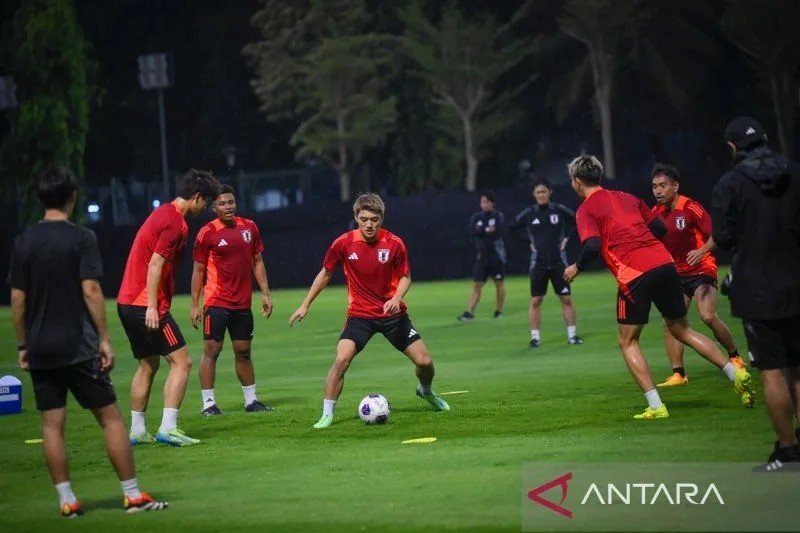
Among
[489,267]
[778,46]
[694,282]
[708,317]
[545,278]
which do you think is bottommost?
[489,267]

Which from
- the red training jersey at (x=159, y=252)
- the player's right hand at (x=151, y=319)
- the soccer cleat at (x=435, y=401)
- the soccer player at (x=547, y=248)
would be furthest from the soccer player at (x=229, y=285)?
the soccer player at (x=547, y=248)

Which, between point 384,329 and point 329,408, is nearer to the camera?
point 329,408

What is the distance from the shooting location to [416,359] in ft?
43.9

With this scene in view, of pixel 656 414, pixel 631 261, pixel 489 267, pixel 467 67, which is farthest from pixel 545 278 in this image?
pixel 467 67

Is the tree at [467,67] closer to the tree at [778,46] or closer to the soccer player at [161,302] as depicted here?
the tree at [778,46]

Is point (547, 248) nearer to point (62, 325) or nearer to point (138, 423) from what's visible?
point (138, 423)

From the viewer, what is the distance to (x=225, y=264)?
15.1m

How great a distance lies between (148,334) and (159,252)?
699mm

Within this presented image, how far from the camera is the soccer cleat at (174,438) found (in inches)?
486

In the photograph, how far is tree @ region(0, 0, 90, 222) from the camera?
157 ft

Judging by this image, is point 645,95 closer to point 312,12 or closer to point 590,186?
point 312,12

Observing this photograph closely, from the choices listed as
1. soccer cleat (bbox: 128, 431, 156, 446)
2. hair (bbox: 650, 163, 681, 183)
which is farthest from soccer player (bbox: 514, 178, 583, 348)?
soccer cleat (bbox: 128, 431, 156, 446)

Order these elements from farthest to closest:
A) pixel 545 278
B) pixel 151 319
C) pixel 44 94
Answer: pixel 44 94, pixel 545 278, pixel 151 319

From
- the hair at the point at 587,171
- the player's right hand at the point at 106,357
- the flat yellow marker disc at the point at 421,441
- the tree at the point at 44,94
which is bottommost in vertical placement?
the flat yellow marker disc at the point at 421,441
